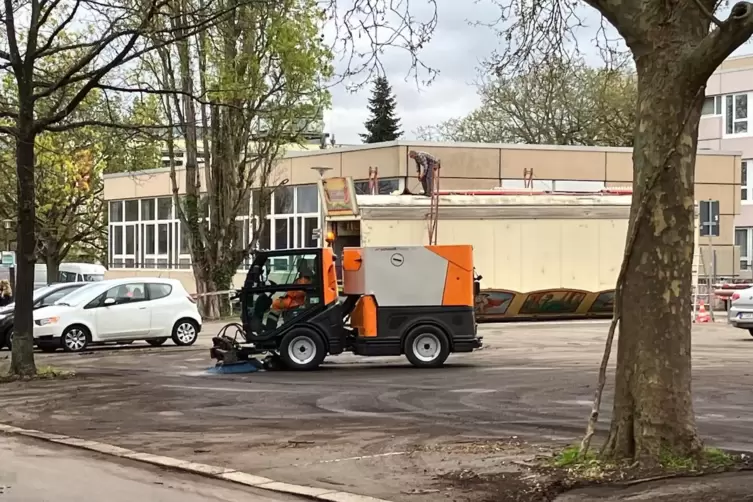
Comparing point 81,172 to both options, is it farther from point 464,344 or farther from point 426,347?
point 464,344

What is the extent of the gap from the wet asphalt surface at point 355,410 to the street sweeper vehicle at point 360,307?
525 millimetres

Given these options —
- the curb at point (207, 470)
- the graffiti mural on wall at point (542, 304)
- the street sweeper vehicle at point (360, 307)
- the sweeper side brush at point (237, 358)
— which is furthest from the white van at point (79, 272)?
the curb at point (207, 470)

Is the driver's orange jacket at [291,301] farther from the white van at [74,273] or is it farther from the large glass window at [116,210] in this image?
the white van at [74,273]

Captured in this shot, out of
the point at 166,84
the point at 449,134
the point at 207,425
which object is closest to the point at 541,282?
the point at 166,84

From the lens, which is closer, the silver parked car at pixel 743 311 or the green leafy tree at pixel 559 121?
the silver parked car at pixel 743 311

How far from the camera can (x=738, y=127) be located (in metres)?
51.6

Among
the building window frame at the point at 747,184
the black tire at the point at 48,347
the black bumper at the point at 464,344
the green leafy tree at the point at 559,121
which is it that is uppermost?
the green leafy tree at the point at 559,121

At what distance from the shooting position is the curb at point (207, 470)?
27.0ft

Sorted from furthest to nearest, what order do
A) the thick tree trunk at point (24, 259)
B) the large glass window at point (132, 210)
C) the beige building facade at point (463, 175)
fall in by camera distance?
1. the large glass window at point (132, 210)
2. the beige building facade at point (463, 175)
3. the thick tree trunk at point (24, 259)

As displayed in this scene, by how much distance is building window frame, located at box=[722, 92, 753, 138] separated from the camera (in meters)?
51.3

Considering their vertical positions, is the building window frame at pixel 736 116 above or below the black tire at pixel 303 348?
above

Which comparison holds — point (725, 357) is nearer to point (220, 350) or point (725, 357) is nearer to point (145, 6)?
point (220, 350)

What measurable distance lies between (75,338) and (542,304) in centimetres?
1332

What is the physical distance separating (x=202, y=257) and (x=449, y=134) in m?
23.3
